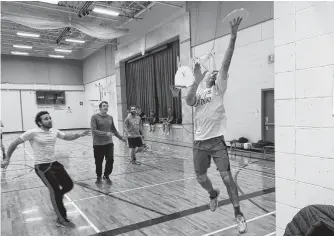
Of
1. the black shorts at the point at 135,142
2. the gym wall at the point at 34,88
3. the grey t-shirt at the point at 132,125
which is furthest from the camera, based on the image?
the gym wall at the point at 34,88

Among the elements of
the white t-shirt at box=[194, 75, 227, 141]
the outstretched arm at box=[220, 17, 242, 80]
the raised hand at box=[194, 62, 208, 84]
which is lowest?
the white t-shirt at box=[194, 75, 227, 141]

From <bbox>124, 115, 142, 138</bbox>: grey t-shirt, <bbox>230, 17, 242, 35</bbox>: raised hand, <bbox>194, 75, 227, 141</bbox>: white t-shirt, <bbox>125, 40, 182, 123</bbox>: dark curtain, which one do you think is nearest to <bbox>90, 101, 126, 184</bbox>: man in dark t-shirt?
<bbox>124, 115, 142, 138</bbox>: grey t-shirt

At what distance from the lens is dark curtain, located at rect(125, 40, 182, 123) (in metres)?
12.6

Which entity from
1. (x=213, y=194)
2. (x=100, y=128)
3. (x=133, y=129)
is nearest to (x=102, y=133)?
(x=100, y=128)

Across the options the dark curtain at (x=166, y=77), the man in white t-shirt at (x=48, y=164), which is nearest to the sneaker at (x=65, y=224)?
the man in white t-shirt at (x=48, y=164)

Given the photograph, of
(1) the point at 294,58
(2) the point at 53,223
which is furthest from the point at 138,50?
(1) the point at 294,58

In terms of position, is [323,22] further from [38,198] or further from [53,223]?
[38,198]

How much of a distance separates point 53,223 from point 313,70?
11.1 ft

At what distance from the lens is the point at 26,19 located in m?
10.1

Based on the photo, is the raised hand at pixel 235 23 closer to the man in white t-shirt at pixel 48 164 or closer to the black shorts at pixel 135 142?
→ the man in white t-shirt at pixel 48 164

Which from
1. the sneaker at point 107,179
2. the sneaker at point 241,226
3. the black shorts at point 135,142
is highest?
the black shorts at point 135,142

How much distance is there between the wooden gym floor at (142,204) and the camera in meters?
3.21

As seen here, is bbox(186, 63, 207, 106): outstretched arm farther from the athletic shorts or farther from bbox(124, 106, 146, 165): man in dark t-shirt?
bbox(124, 106, 146, 165): man in dark t-shirt

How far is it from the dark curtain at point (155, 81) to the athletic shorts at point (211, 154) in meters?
8.59
